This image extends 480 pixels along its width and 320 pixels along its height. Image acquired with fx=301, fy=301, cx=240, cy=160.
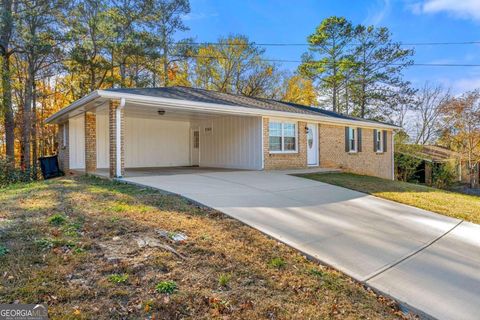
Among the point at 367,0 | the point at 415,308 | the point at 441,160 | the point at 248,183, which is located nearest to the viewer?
the point at 415,308

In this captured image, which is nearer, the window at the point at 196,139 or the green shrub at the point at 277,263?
the green shrub at the point at 277,263

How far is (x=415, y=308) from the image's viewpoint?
2926 millimetres

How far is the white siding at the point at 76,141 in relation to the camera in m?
12.4

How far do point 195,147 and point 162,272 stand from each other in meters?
12.7

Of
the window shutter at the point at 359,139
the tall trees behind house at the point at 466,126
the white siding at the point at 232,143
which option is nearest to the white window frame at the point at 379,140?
the window shutter at the point at 359,139

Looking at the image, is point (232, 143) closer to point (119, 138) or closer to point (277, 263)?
point (119, 138)

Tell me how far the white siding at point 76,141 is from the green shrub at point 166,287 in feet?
37.5

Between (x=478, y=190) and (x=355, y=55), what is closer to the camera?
(x=478, y=190)

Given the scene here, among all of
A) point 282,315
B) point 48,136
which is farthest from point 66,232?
point 48,136

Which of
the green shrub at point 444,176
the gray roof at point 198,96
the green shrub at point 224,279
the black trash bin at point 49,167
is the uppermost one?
the gray roof at point 198,96

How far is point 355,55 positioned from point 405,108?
21.8 feet

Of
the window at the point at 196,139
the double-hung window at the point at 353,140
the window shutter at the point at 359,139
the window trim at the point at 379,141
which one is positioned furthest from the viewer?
the window trim at the point at 379,141

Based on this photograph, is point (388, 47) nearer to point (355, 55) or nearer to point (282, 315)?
point (355, 55)

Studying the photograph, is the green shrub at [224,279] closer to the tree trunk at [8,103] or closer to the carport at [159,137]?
the carport at [159,137]
